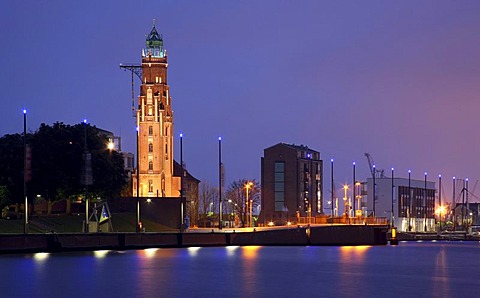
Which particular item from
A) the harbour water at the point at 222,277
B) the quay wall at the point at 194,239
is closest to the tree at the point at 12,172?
the quay wall at the point at 194,239

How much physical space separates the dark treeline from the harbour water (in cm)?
3809

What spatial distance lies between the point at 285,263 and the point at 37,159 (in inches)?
Answer: 2109

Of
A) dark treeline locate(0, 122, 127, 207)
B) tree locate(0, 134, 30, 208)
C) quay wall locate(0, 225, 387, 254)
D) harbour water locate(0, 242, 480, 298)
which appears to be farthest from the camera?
dark treeline locate(0, 122, 127, 207)

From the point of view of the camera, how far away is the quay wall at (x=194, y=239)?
103 metres

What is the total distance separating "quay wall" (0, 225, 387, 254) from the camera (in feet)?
337

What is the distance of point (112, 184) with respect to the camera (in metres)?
146

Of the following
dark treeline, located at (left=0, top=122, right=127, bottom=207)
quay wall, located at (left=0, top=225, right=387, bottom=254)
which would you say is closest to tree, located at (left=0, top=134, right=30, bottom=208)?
dark treeline, located at (left=0, top=122, right=127, bottom=207)

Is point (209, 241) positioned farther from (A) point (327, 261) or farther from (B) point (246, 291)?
(B) point (246, 291)

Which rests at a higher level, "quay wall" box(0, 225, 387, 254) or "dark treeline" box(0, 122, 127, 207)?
"dark treeline" box(0, 122, 127, 207)

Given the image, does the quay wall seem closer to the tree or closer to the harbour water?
the harbour water

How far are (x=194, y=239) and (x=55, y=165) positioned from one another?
71.2ft

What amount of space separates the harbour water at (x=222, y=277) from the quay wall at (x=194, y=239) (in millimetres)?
3090

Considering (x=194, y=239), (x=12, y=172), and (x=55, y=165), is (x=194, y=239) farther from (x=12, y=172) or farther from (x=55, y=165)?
(x=12, y=172)

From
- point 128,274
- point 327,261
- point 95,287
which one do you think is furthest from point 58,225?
point 95,287
